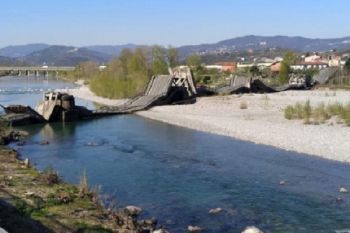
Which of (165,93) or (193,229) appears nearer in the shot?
(193,229)

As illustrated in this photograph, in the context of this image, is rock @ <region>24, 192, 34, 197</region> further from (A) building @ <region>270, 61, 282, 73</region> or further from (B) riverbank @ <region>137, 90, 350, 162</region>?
(A) building @ <region>270, 61, 282, 73</region>

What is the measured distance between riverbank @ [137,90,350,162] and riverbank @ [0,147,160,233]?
12.7 meters

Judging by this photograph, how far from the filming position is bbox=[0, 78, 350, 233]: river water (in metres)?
15.0

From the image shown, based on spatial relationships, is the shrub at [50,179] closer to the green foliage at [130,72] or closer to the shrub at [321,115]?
the shrub at [321,115]

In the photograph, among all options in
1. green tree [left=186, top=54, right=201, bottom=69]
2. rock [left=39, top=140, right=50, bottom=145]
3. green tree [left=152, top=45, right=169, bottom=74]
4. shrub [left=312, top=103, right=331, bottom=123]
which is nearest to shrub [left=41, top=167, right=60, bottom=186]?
rock [left=39, top=140, right=50, bottom=145]

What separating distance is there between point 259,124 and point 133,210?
22384mm

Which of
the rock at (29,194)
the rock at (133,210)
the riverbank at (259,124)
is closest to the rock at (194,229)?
the rock at (133,210)

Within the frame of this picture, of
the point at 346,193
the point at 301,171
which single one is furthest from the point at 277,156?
the point at 346,193

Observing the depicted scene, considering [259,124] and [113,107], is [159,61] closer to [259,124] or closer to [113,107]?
[113,107]

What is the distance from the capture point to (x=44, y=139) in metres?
33.3

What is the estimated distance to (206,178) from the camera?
2047 cm

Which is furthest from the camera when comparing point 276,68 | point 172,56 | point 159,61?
point 276,68

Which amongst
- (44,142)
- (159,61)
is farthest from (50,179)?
(159,61)

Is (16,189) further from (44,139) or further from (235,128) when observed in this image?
(235,128)
